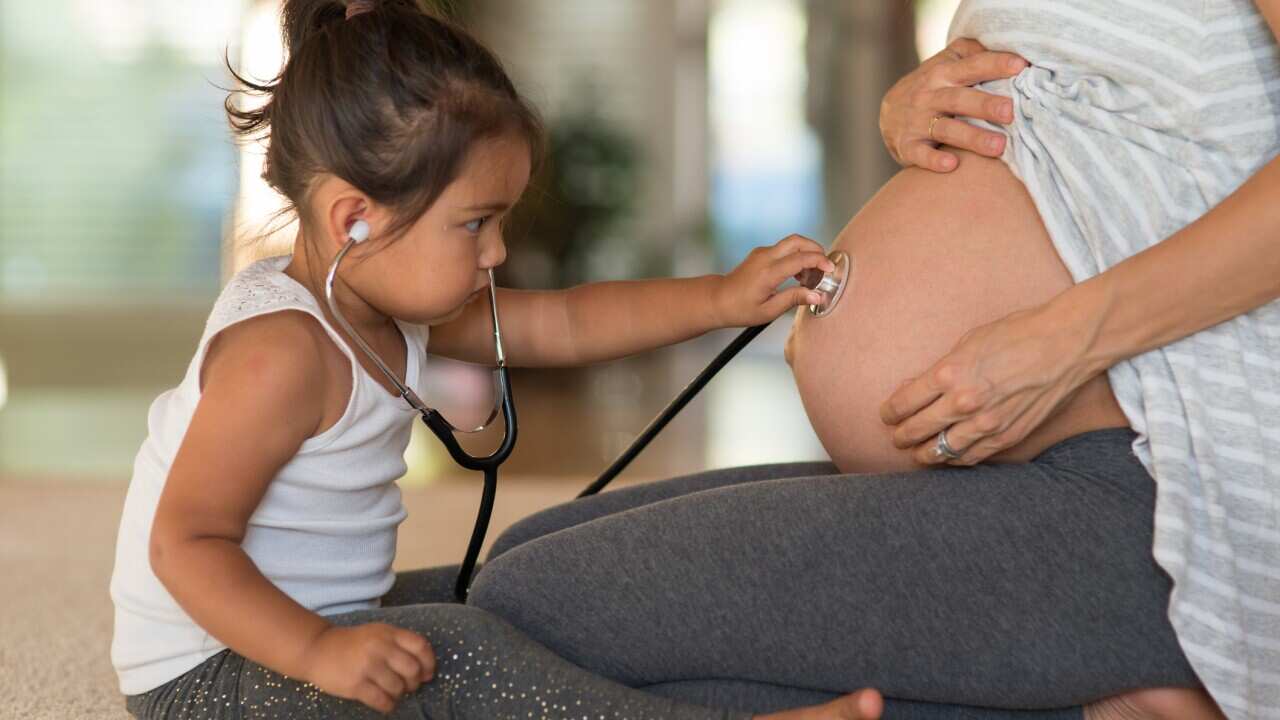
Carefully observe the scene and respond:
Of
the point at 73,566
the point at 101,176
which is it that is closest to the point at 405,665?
the point at 73,566

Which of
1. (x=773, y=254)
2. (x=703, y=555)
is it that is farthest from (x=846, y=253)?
(x=703, y=555)

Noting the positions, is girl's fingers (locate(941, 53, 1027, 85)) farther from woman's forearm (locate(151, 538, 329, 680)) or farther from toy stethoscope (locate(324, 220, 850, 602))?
woman's forearm (locate(151, 538, 329, 680))

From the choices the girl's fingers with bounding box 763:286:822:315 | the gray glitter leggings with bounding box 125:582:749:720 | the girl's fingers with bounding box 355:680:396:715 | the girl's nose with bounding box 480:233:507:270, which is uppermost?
the girl's nose with bounding box 480:233:507:270

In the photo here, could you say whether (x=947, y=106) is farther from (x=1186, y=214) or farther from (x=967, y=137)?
(x=1186, y=214)

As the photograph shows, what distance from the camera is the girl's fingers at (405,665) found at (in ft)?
3.03

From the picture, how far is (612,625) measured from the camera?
101 centimetres

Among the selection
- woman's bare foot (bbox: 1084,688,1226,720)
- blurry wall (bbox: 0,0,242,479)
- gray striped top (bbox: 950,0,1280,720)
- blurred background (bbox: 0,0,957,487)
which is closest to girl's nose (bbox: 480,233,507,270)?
gray striped top (bbox: 950,0,1280,720)

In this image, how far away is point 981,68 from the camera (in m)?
1.19

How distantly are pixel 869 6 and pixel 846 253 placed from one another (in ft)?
19.8

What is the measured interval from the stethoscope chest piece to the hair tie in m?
0.48

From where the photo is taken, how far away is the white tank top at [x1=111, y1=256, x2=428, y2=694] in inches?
42.9

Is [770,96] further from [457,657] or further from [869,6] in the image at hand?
[457,657]

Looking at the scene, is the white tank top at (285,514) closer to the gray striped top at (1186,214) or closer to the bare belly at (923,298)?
the bare belly at (923,298)

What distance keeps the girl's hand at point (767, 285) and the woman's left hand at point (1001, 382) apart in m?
0.24
